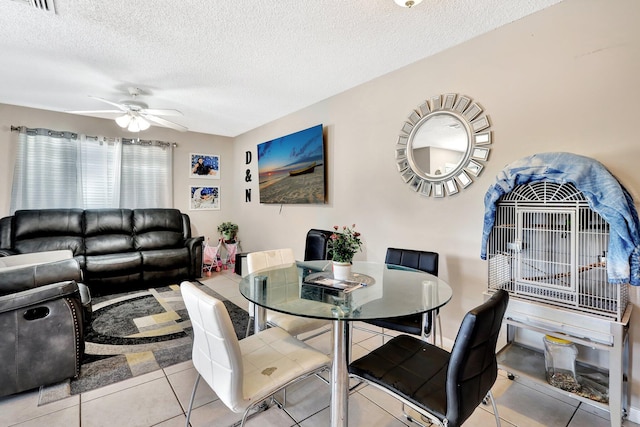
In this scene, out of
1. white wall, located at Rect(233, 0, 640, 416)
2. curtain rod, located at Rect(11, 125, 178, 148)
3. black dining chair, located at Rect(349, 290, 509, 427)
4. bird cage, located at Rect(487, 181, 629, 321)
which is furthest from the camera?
curtain rod, located at Rect(11, 125, 178, 148)

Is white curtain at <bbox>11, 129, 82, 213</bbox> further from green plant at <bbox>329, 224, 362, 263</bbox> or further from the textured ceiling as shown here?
green plant at <bbox>329, 224, 362, 263</bbox>

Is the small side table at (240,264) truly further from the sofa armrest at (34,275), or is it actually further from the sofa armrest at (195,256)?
the sofa armrest at (34,275)

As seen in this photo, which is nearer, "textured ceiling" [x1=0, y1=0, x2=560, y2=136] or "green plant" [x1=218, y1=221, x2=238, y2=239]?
"textured ceiling" [x1=0, y1=0, x2=560, y2=136]

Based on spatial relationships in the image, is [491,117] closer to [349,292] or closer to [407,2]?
[407,2]

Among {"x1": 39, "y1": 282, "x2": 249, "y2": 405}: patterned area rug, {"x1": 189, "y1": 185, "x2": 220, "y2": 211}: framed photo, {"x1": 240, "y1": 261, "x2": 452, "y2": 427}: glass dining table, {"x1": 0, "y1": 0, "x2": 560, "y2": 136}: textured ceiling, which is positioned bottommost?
{"x1": 39, "y1": 282, "x2": 249, "y2": 405}: patterned area rug

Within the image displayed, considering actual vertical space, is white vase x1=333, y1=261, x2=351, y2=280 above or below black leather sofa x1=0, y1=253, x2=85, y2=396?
above

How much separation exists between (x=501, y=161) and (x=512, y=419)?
1.64 m

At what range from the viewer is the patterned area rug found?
2.11m

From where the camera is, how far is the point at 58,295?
6.22ft

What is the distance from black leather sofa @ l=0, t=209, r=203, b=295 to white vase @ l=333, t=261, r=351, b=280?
329 centimetres

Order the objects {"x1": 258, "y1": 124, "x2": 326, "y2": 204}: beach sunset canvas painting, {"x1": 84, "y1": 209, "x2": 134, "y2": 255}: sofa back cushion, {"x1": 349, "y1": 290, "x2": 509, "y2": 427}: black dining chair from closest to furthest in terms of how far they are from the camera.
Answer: {"x1": 349, "y1": 290, "x2": 509, "y2": 427}: black dining chair < {"x1": 258, "y1": 124, "x2": 326, "y2": 204}: beach sunset canvas painting < {"x1": 84, "y1": 209, "x2": 134, "y2": 255}: sofa back cushion

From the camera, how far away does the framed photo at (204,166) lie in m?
5.44

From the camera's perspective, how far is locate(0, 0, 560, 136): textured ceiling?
1978mm

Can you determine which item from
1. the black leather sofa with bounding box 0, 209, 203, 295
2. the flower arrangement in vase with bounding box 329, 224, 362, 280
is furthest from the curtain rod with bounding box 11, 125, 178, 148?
the flower arrangement in vase with bounding box 329, 224, 362, 280
